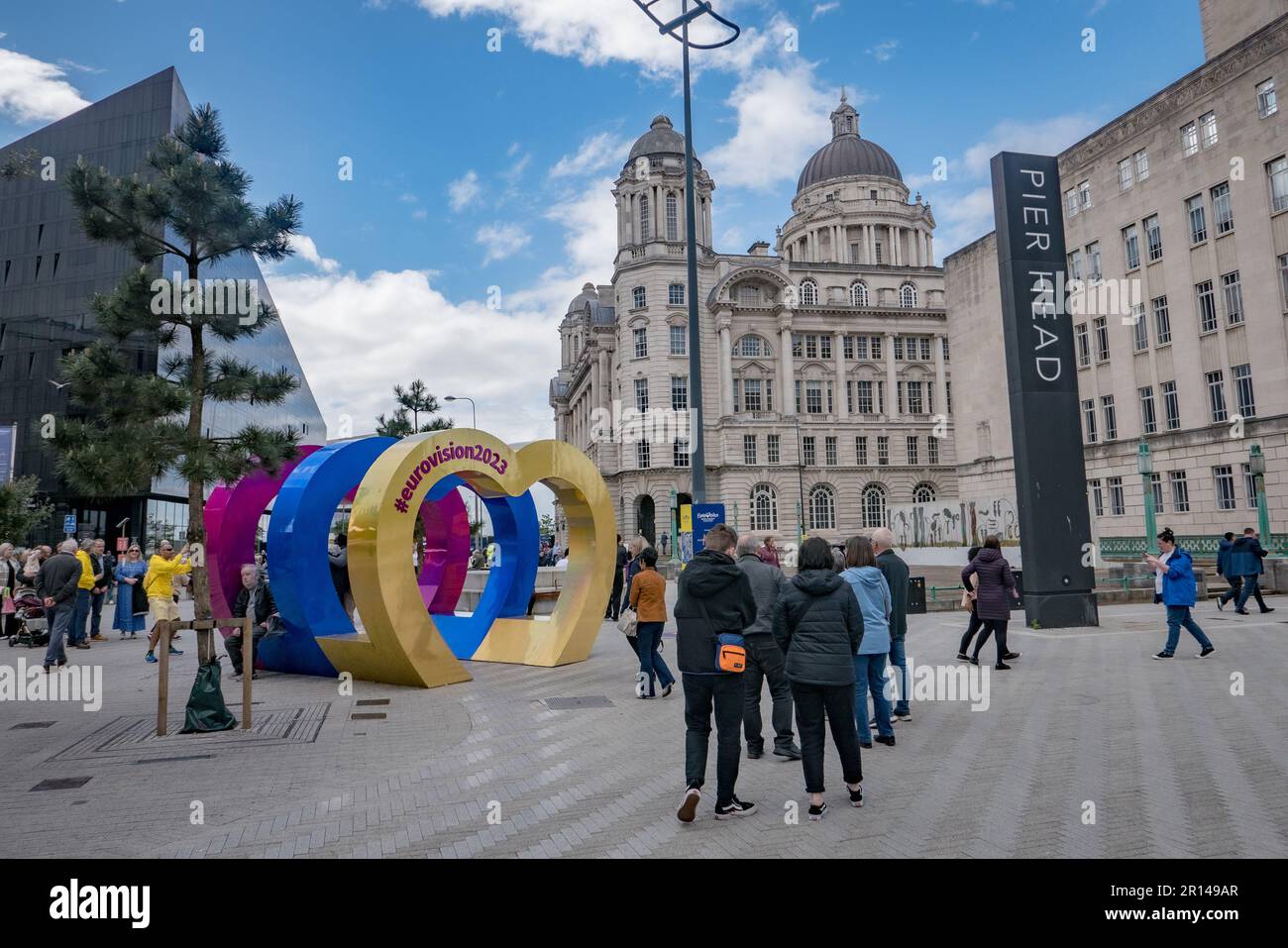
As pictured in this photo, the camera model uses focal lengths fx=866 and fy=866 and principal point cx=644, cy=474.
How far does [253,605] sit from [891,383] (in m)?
65.7

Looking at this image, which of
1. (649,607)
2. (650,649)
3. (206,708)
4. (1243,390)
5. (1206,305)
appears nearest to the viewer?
(206,708)

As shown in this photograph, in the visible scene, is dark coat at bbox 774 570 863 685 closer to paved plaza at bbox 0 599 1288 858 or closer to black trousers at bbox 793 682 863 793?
black trousers at bbox 793 682 863 793

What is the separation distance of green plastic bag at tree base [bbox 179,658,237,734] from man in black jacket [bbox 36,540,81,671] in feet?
16.5

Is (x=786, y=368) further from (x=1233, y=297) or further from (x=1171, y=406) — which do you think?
(x=1233, y=297)

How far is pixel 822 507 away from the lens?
2721 inches

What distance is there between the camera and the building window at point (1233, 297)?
31.0m

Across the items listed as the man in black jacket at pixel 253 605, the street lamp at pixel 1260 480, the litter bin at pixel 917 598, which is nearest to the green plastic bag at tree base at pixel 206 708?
the man in black jacket at pixel 253 605

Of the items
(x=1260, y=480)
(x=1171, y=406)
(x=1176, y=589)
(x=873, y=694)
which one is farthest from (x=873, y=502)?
(x=873, y=694)

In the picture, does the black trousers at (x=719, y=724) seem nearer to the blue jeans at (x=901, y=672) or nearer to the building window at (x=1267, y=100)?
the blue jeans at (x=901, y=672)

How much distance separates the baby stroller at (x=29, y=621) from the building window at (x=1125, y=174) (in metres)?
39.3

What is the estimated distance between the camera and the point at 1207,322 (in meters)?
32.4
